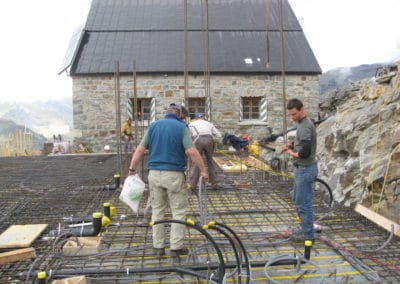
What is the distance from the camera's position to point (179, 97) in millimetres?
14320

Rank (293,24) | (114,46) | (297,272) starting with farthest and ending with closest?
(293,24), (114,46), (297,272)

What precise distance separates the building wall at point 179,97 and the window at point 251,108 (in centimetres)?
40

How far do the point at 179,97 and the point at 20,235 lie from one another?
33.8 feet

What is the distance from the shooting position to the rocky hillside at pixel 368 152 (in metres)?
5.10

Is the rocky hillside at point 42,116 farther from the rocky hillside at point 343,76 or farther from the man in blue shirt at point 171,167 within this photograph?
the man in blue shirt at point 171,167

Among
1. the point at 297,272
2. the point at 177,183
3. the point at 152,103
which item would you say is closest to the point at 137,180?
the point at 177,183

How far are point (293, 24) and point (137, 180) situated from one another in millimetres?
14135

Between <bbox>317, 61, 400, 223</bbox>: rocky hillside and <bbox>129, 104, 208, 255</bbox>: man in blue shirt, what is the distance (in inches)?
107

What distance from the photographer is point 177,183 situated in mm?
3842

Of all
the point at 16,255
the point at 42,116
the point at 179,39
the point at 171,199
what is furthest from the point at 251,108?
the point at 42,116

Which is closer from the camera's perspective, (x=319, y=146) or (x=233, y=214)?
(x=233, y=214)

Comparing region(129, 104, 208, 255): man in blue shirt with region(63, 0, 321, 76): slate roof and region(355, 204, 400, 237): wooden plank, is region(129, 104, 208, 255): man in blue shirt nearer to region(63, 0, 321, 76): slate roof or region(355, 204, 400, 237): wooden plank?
region(355, 204, 400, 237): wooden plank

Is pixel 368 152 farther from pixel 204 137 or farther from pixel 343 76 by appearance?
pixel 343 76

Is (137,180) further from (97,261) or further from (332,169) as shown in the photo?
(332,169)
